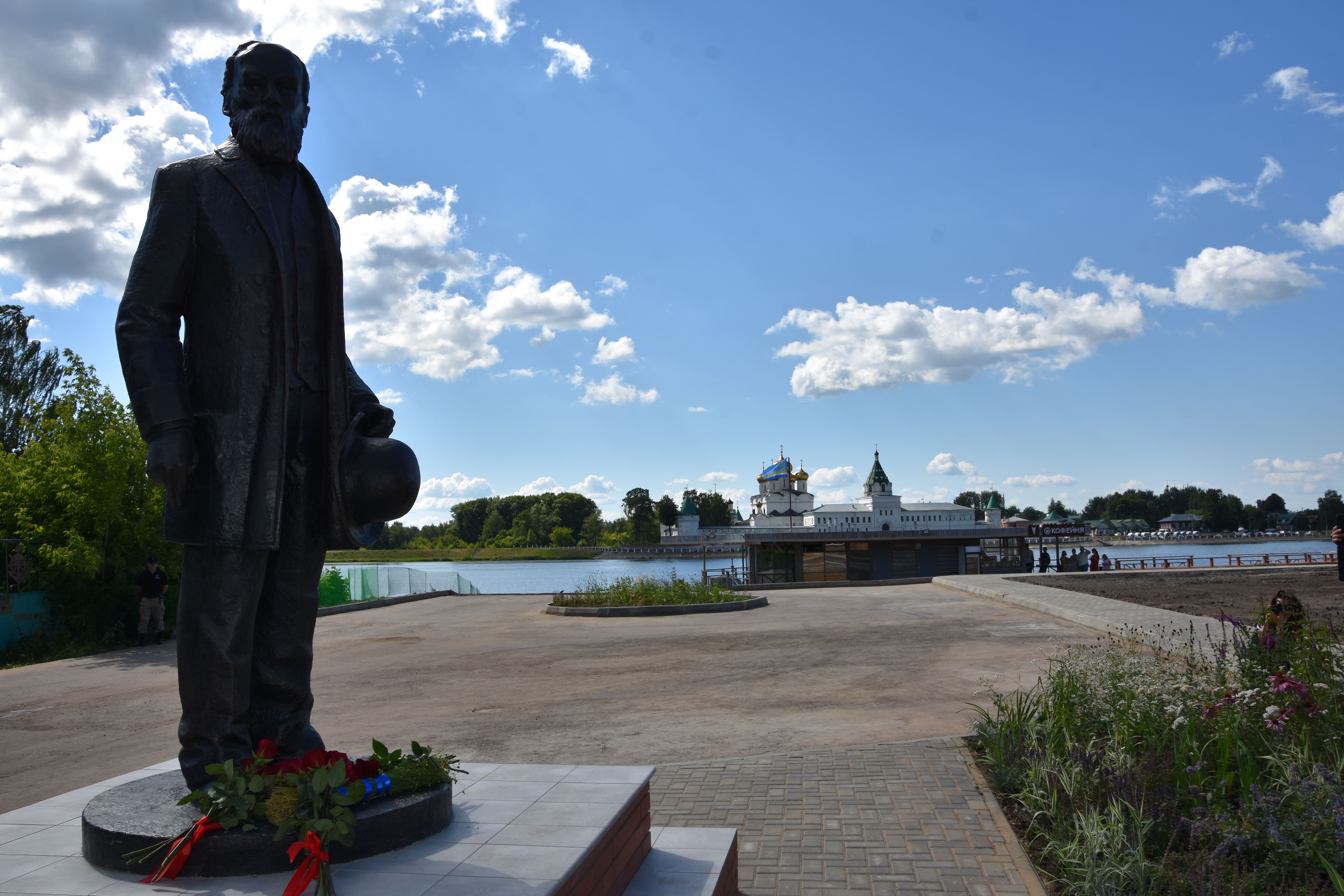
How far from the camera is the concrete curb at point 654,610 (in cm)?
1758

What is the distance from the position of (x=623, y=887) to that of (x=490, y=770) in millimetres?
984

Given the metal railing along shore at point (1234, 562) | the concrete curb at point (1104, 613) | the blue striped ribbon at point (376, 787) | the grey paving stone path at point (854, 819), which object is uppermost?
the blue striped ribbon at point (376, 787)

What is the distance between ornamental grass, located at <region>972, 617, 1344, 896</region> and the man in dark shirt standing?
13442 millimetres

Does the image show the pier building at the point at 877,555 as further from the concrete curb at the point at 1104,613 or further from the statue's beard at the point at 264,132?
the statue's beard at the point at 264,132

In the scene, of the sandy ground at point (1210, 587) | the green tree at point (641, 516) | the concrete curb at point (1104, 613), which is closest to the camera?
the concrete curb at point (1104, 613)

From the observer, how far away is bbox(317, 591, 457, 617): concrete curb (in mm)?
20094

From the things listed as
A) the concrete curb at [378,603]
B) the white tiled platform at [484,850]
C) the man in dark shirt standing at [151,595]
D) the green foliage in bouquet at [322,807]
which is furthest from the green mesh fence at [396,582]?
the green foliage in bouquet at [322,807]

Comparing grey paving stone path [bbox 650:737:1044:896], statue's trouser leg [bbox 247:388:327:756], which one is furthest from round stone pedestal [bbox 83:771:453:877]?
grey paving stone path [bbox 650:737:1044:896]

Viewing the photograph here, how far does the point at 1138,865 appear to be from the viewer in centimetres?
366

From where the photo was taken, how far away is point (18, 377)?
31.5m

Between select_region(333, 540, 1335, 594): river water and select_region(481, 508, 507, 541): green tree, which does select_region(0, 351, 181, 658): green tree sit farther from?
select_region(481, 508, 507, 541): green tree

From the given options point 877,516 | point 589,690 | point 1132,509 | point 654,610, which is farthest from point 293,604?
point 1132,509

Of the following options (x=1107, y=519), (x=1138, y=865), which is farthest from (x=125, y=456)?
(x=1107, y=519)

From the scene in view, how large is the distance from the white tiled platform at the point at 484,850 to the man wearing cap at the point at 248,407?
509mm
